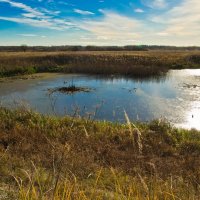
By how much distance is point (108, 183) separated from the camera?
237 inches

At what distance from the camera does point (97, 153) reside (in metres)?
8.50

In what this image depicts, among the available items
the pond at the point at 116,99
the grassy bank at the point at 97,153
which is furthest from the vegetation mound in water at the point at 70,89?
Result: the grassy bank at the point at 97,153

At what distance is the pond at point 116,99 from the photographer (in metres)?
14.8

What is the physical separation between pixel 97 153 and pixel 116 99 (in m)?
10.4

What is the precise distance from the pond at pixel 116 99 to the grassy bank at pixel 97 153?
178 centimetres

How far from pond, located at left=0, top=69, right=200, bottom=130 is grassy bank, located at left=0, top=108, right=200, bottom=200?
178 centimetres

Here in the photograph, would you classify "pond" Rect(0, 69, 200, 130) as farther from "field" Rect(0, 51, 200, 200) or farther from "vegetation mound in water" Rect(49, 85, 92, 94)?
"field" Rect(0, 51, 200, 200)

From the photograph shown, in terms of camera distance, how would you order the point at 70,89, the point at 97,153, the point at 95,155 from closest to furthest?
1. the point at 95,155
2. the point at 97,153
3. the point at 70,89

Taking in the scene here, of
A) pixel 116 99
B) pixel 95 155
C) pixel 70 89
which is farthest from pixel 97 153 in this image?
pixel 70 89

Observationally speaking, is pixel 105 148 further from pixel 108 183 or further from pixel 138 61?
pixel 138 61

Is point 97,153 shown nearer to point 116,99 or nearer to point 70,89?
point 116,99

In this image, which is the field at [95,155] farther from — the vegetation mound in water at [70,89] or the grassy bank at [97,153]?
the vegetation mound in water at [70,89]

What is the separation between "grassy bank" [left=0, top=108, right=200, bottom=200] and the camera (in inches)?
237

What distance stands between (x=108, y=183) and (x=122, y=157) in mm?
2157
